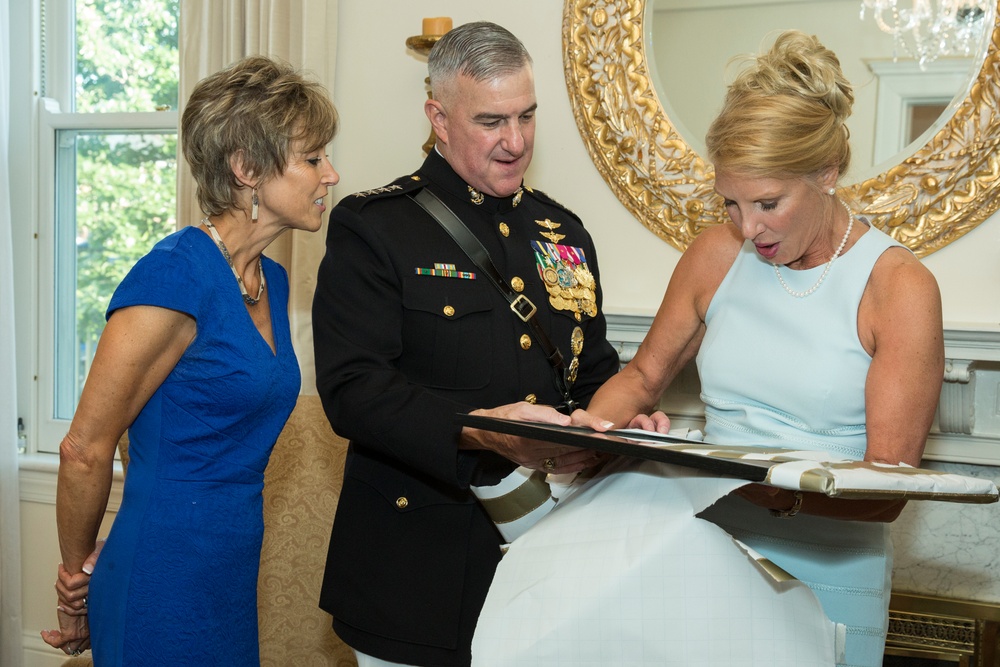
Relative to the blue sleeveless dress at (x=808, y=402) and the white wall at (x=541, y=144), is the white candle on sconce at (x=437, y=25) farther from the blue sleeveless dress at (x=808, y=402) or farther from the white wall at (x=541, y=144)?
the blue sleeveless dress at (x=808, y=402)

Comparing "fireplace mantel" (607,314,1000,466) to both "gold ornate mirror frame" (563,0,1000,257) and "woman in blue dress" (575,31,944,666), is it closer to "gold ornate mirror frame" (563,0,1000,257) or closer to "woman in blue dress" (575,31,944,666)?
"gold ornate mirror frame" (563,0,1000,257)

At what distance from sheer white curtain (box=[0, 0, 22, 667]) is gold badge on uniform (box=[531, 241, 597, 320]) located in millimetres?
2360

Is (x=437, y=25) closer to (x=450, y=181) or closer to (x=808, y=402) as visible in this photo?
(x=450, y=181)

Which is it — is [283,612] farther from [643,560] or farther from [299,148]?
[643,560]

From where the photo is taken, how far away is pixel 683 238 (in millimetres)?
2758

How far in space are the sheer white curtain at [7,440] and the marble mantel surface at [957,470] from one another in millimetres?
2145

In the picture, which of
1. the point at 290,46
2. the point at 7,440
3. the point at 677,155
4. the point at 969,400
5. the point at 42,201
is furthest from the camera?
the point at 42,201

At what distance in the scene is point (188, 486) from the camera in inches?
65.6

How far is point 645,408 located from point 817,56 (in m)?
0.68

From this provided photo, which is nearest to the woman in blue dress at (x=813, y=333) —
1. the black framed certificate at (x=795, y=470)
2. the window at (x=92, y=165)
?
the black framed certificate at (x=795, y=470)

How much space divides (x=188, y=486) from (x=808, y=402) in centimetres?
101

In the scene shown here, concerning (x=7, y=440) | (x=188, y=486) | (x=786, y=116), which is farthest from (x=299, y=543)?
(x=786, y=116)

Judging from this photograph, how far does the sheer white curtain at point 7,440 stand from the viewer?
3.47 m

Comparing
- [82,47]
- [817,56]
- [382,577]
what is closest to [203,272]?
[382,577]
